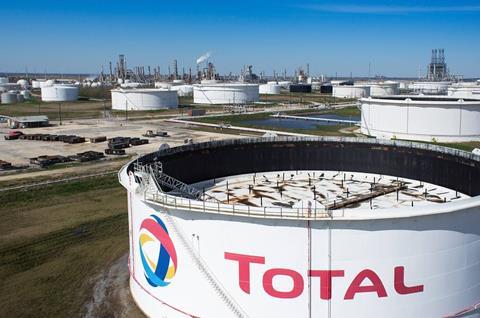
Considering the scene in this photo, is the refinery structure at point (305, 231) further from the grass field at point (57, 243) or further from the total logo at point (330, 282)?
the grass field at point (57, 243)

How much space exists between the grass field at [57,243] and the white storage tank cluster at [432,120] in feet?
172

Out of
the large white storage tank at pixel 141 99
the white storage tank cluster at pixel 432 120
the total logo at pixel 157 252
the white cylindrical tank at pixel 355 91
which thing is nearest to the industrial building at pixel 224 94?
the large white storage tank at pixel 141 99

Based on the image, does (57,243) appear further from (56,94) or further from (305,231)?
(56,94)

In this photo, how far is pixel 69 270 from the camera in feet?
97.0

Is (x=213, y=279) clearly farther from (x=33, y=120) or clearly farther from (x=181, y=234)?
(x=33, y=120)

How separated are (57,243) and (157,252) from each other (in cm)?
1516

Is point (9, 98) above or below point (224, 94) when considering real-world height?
above

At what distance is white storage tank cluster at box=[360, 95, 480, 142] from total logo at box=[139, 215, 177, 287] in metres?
66.5

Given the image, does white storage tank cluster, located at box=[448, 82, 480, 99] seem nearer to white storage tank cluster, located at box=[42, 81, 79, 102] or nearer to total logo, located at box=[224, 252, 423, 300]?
total logo, located at box=[224, 252, 423, 300]

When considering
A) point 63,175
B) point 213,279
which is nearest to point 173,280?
point 213,279

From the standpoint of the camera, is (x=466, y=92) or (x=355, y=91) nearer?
(x=466, y=92)

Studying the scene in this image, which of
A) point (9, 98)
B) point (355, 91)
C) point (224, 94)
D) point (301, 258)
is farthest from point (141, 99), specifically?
point (301, 258)

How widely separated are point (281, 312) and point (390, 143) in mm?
22631

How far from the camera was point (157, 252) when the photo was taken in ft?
72.5
